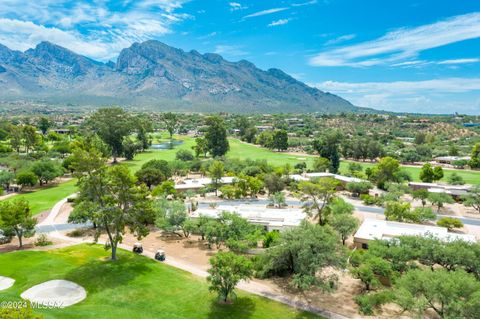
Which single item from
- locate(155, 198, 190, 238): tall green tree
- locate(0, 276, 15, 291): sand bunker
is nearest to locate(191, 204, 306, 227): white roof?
locate(155, 198, 190, 238): tall green tree

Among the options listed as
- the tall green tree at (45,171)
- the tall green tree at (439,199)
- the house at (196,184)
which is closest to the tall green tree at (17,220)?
the house at (196,184)

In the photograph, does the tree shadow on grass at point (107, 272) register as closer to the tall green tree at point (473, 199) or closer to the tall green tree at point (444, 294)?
the tall green tree at point (444, 294)

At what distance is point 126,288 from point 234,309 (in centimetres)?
942

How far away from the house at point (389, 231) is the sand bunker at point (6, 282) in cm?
3338

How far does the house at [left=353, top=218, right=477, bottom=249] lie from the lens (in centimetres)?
Answer: 3538

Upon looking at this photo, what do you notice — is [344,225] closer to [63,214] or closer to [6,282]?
[6,282]

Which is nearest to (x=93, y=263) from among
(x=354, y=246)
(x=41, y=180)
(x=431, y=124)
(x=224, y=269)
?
(x=224, y=269)

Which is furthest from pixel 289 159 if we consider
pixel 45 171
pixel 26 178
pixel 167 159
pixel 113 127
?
pixel 26 178

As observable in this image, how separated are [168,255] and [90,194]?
1044 centimetres

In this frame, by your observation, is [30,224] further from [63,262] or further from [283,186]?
[283,186]

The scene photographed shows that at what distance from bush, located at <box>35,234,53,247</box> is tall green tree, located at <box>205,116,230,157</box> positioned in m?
59.5

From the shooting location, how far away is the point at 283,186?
205 ft

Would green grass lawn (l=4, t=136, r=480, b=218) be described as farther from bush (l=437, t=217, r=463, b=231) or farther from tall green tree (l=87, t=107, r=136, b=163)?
bush (l=437, t=217, r=463, b=231)

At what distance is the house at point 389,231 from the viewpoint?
35375 mm
